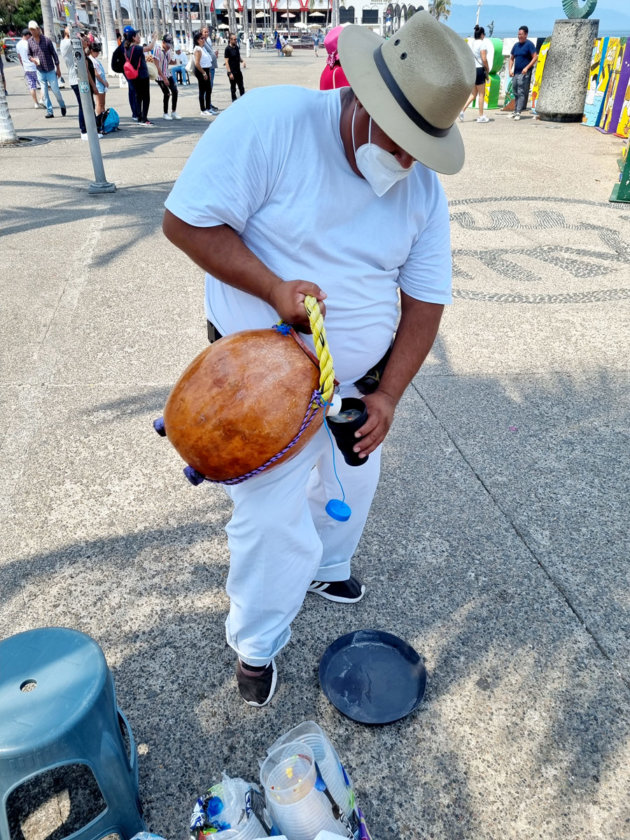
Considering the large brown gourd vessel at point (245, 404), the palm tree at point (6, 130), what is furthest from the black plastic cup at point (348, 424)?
the palm tree at point (6, 130)

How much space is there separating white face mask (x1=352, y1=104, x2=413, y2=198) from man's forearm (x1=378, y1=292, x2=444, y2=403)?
43 centimetres

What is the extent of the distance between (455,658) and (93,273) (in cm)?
488

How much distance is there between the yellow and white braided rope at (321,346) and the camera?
1.53 meters

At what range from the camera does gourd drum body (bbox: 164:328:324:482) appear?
5.12ft

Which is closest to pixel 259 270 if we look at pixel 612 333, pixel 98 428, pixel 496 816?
pixel 496 816

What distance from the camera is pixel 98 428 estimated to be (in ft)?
11.8

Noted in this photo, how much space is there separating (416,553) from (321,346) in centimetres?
147

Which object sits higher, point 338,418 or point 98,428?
point 338,418

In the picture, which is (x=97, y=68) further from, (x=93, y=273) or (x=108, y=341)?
(x=108, y=341)

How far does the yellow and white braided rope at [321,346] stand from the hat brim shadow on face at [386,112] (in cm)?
44

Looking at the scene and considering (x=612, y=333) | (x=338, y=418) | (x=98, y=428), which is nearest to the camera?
(x=338, y=418)

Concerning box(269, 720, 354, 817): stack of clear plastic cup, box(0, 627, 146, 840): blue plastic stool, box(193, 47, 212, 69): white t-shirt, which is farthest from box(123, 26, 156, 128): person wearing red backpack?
box(269, 720, 354, 817): stack of clear plastic cup

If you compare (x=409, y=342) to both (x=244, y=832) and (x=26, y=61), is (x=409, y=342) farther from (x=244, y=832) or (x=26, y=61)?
(x=26, y=61)

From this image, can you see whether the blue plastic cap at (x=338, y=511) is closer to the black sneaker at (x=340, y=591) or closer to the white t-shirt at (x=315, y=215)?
the white t-shirt at (x=315, y=215)
